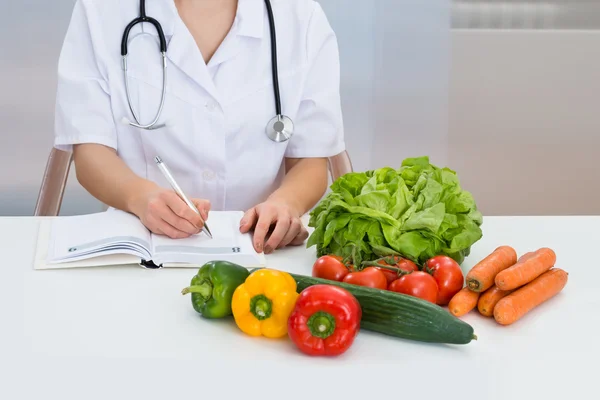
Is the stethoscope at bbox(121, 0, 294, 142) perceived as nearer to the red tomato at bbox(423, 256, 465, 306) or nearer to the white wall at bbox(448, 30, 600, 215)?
the red tomato at bbox(423, 256, 465, 306)

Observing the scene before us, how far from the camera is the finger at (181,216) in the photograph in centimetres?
134

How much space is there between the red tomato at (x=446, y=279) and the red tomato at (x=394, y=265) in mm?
30

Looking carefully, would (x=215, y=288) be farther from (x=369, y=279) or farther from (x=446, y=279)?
(x=446, y=279)

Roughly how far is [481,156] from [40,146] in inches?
68.1

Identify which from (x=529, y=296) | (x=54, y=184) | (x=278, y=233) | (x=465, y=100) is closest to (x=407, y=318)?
(x=529, y=296)

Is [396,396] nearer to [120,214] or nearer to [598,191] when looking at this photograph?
[120,214]

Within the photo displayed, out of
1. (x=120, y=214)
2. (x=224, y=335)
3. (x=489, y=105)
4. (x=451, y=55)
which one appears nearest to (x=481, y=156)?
(x=489, y=105)

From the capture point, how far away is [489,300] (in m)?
1.11

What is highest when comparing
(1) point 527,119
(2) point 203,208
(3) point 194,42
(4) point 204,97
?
(3) point 194,42

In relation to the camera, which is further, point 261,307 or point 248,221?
point 248,221

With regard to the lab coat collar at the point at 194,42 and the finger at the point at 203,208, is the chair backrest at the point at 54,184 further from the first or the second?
the finger at the point at 203,208

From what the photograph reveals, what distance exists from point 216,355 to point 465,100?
2.37m

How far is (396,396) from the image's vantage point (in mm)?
875

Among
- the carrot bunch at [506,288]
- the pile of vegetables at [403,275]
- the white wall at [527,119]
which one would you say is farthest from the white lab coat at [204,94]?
the white wall at [527,119]
